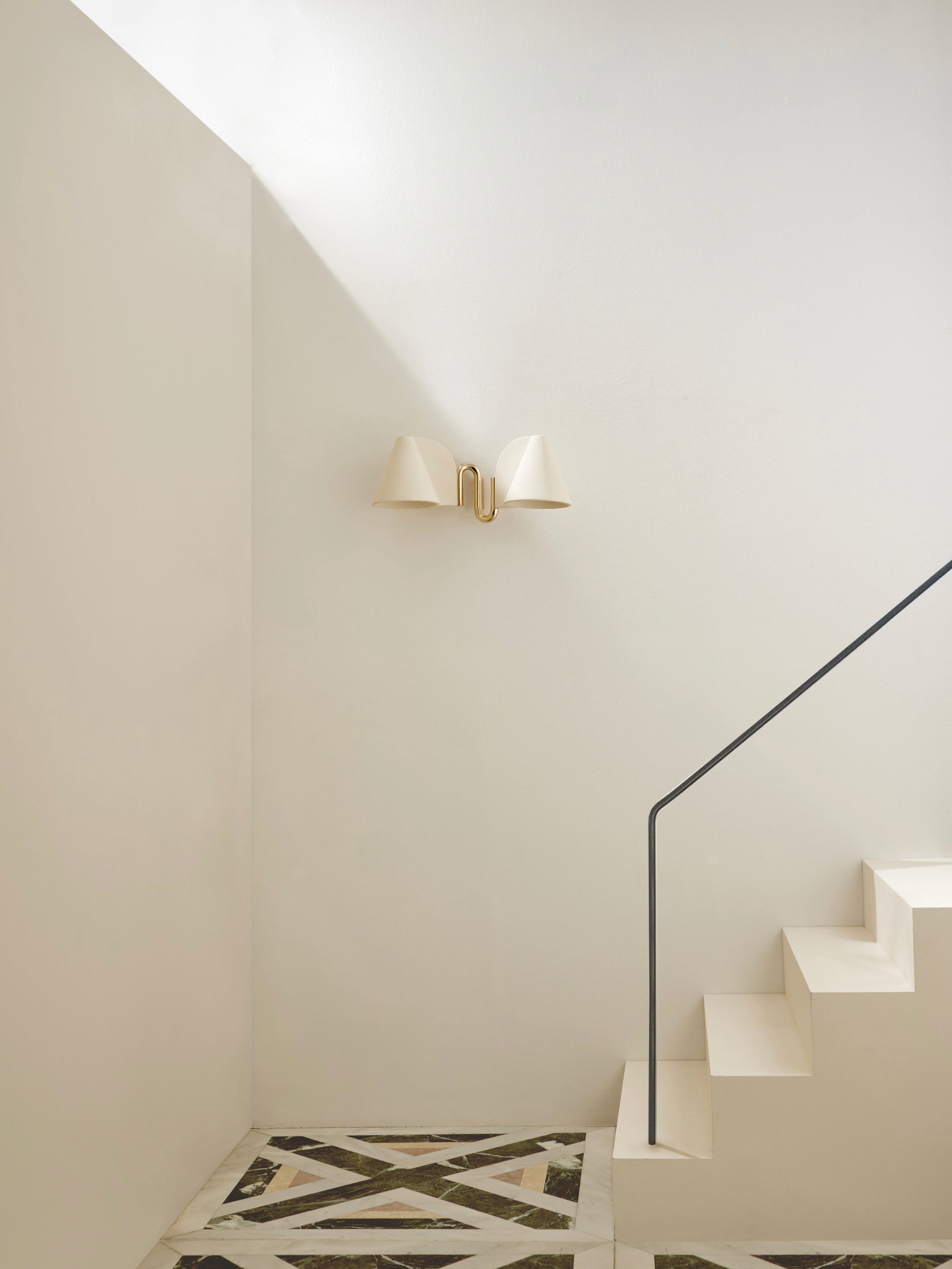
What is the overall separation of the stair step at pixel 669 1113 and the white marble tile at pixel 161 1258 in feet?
2.80

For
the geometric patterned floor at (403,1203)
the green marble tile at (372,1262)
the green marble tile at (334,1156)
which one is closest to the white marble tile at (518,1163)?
the geometric patterned floor at (403,1203)

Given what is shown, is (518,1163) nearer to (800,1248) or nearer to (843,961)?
(800,1248)

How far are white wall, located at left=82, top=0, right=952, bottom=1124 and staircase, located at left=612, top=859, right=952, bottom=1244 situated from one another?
0.53 metres

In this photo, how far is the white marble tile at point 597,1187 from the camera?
2420mm

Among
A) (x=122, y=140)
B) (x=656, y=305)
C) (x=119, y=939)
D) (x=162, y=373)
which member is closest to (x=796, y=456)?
(x=656, y=305)

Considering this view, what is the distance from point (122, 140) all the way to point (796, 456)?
1931 millimetres

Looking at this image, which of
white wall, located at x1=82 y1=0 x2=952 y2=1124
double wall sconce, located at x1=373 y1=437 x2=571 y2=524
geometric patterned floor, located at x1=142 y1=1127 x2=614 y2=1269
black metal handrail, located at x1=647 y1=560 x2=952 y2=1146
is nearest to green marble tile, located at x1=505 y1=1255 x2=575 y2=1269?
geometric patterned floor, located at x1=142 y1=1127 x2=614 y2=1269

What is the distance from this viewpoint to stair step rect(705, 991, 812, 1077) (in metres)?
2.46

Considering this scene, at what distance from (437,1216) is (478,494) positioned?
189 centimetres

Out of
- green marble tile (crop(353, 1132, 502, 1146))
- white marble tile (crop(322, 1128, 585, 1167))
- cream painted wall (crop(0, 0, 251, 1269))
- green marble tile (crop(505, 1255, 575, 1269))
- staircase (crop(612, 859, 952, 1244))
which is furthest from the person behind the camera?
green marble tile (crop(353, 1132, 502, 1146))

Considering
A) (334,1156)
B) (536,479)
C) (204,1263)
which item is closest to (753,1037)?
(334,1156)

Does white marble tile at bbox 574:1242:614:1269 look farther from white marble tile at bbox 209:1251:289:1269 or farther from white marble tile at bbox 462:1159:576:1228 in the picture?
white marble tile at bbox 209:1251:289:1269

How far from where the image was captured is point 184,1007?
2596 millimetres

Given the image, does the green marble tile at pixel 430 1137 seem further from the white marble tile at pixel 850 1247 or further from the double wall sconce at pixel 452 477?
the double wall sconce at pixel 452 477
